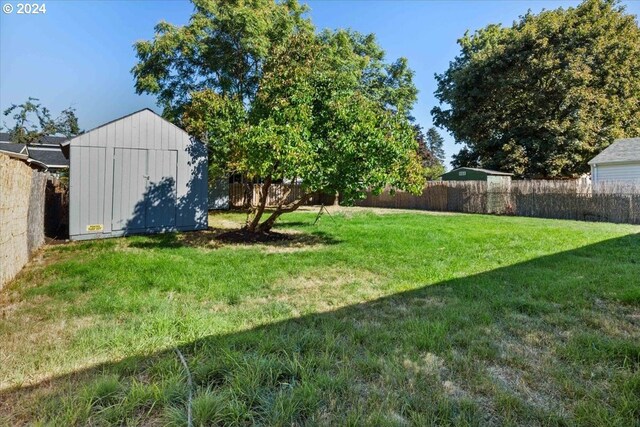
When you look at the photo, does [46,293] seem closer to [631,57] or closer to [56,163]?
[56,163]

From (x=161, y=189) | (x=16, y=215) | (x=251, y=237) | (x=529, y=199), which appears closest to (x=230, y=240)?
(x=251, y=237)

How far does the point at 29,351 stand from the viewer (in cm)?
263

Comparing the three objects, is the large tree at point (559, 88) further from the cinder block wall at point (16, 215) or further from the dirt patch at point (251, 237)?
the cinder block wall at point (16, 215)

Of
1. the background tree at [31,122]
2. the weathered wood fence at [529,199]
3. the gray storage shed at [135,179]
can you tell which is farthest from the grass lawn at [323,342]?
the background tree at [31,122]

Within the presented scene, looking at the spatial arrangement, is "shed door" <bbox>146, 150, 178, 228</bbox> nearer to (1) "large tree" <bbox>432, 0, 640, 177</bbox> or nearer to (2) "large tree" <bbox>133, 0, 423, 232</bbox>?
(2) "large tree" <bbox>133, 0, 423, 232</bbox>

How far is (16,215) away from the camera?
485 centimetres

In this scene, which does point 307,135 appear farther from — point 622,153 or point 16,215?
point 622,153

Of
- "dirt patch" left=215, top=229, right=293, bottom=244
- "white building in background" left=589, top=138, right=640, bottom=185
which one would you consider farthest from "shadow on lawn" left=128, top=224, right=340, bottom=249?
"white building in background" left=589, top=138, right=640, bottom=185

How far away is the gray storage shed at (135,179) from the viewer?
791 centimetres

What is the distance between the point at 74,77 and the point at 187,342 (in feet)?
39.3

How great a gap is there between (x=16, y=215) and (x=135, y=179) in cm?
376

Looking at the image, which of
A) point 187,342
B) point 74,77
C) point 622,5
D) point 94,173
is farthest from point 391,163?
point 622,5

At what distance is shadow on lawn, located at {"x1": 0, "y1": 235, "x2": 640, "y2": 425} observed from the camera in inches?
74.7

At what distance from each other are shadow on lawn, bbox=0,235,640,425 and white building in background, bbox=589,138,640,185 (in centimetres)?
1497
